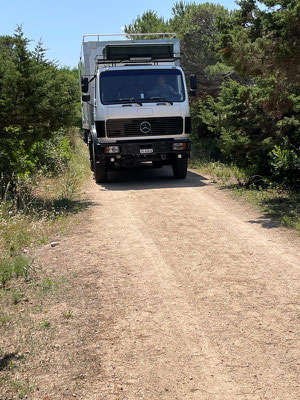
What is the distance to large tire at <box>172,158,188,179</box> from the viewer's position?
45.9ft

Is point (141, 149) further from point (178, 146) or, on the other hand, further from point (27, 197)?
point (27, 197)

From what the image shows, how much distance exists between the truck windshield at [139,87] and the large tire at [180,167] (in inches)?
63.1

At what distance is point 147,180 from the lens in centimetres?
1452

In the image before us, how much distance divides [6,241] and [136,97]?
6.74m

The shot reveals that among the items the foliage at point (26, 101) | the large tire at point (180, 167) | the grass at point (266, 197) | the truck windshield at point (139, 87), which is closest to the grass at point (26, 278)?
the foliage at point (26, 101)

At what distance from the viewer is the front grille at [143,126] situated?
43.1ft

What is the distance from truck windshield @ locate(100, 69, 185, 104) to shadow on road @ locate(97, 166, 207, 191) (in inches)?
83.2

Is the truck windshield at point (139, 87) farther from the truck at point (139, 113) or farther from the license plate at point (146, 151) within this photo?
the license plate at point (146, 151)

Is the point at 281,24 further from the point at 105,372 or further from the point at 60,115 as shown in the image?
the point at 105,372

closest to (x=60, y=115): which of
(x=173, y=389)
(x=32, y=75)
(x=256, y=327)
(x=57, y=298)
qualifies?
(x=32, y=75)

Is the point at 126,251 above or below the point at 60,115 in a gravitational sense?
below

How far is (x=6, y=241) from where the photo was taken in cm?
757

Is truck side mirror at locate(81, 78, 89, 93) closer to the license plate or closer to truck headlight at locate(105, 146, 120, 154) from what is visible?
truck headlight at locate(105, 146, 120, 154)

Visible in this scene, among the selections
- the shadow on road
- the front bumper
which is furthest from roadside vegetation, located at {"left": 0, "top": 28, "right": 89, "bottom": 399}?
the shadow on road
